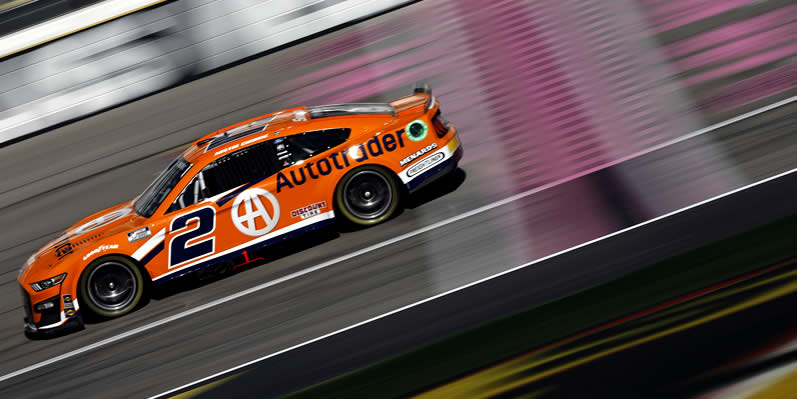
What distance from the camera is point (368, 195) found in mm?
8812

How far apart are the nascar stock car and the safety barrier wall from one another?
6.26m

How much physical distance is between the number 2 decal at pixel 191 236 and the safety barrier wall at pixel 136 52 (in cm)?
707

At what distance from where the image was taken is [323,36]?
1516cm

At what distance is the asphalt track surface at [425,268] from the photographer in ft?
24.0

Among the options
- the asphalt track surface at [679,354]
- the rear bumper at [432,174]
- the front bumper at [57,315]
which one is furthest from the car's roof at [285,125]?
the asphalt track surface at [679,354]

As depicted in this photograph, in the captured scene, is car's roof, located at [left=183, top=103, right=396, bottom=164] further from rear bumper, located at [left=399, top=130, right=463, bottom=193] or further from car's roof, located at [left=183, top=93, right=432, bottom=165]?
rear bumper, located at [left=399, top=130, right=463, bottom=193]

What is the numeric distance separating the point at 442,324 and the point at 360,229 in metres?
2.32

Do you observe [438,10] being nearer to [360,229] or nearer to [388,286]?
[360,229]

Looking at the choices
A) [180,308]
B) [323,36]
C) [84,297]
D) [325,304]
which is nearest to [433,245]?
[325,304]

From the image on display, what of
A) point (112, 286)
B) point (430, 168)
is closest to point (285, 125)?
point (430, 168)

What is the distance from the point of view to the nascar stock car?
826 centimetres

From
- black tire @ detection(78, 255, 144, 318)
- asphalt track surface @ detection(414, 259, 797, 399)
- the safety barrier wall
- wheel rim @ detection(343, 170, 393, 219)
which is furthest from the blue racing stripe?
the safety barrier wall

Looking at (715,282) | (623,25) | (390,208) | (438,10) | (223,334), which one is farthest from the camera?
(438,10)

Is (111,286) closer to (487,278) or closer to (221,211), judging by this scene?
(221,211)
